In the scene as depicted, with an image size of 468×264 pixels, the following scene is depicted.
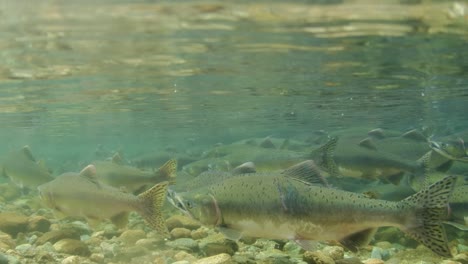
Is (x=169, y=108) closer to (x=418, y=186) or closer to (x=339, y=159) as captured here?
(x=339, y=159)

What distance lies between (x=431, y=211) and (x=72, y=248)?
18.0 ft

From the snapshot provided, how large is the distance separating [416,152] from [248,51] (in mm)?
5565

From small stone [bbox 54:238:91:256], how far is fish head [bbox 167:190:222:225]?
2.55 metres

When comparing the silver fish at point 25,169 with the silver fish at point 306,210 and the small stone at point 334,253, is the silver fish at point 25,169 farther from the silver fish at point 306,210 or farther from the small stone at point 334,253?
the small stone at point 334,253

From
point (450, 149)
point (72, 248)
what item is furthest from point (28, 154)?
point (450, 149)

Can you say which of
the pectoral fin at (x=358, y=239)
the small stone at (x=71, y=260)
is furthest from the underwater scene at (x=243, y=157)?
the small stone at (x=71, y=260)

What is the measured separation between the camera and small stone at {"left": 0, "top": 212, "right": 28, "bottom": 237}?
897 centimetres

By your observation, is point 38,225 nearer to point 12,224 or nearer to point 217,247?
point 12,224

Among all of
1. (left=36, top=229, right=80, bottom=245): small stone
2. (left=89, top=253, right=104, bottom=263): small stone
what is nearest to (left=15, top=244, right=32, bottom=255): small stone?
(left=36, top=229, right=80, bottom=245): small stone

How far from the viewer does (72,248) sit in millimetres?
7270

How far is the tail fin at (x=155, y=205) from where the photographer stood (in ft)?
22.3

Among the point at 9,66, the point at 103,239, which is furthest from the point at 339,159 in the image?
the point at 9,66

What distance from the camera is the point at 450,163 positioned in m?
10.7

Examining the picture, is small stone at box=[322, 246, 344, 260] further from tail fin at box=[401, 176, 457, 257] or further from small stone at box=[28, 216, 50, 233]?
small stone at box=[28, 216, 50, 233]
